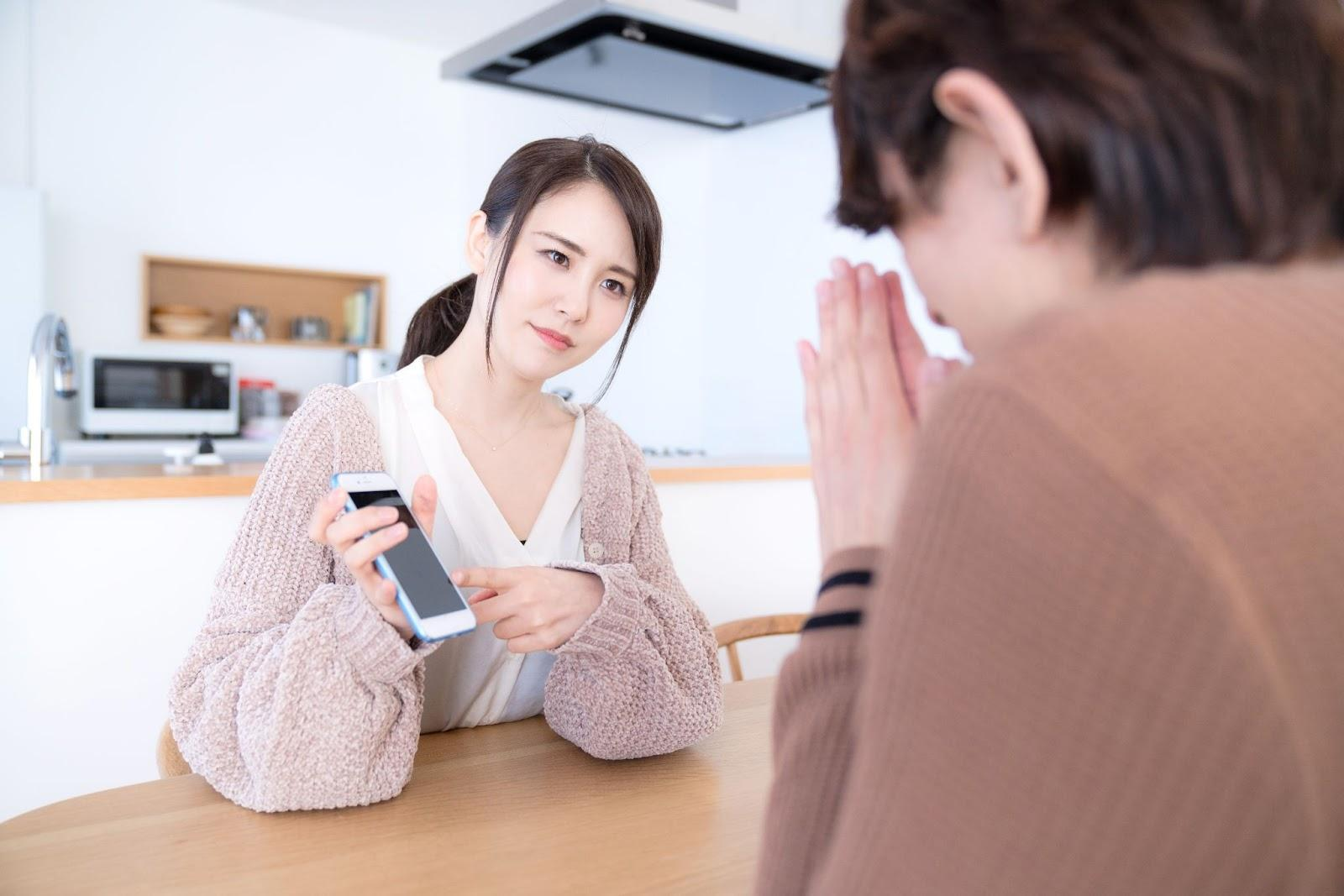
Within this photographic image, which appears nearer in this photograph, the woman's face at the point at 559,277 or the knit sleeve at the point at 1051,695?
the knit sleeve at the point at 1051,695

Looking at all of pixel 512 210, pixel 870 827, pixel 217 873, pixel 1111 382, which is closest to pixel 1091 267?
pixel 1111 382

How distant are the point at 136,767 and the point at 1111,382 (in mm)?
1928

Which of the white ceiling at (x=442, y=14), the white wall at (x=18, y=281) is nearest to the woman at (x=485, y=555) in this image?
the white ceiling at (x=442, y=14)

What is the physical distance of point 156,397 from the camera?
4.27 m

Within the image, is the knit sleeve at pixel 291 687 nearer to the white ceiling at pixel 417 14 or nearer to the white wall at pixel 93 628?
the white wall at pixel 93 628

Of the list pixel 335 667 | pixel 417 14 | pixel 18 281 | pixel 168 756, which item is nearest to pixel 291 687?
pixel 335 667

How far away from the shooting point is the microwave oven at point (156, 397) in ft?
13.6

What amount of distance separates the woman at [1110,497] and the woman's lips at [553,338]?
2.74 ft

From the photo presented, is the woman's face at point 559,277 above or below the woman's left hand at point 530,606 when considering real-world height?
above

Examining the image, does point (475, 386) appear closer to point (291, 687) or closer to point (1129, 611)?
point (291, 687)

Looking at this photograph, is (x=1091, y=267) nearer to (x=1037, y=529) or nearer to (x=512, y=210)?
(x=1037, y=529)

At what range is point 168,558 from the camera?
6.05 ft

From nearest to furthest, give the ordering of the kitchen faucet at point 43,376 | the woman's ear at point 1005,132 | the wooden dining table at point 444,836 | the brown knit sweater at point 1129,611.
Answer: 1. the brown knit sweater at point 1129,611
2. the woman's ear at point 1005,132
3. the wooden dining table at point 444,836
4. the kitchen faucet at point 43,376

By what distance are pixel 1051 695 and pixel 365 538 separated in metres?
0.65
